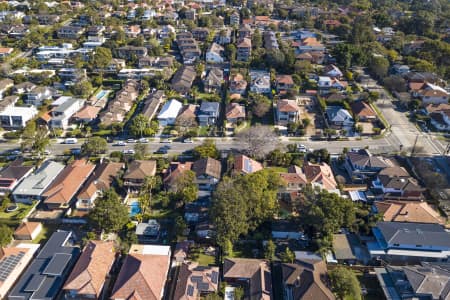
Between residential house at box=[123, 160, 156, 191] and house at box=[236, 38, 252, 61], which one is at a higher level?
house at box=[236, 38, 252, 61]

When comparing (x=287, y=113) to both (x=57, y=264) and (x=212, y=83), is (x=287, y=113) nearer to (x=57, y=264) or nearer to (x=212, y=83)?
(x=212, y=83)

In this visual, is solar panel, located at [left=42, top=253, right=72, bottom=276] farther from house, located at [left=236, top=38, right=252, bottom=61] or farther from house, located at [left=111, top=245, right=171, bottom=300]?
house, located at [left=236, top=38, right=252, bottom=61]

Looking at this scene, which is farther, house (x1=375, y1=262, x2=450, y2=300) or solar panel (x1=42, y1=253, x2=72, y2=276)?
solar panel (x1=42, y1=253, x2=72, y2=276)

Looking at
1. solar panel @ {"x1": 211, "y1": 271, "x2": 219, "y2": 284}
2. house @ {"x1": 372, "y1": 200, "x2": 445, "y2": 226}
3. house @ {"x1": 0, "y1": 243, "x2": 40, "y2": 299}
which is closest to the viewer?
solar panel @ {"x1": 211, "y1": 271, "x2": 219, "y2": 284}

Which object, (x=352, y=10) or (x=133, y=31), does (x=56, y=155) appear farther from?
(x=352, y=10)

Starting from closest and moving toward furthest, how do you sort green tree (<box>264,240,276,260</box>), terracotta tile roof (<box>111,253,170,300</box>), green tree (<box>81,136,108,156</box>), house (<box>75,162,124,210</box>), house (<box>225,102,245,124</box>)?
terracotta tile roof (<box>111,253,170,300</box>)
green tree (<box>264,240,276,260</box>)
house (<box>75,162,124,210</box>)
green tree (<box>81,136,108,156</box>)
house (<box>225,102,245,124</box>)

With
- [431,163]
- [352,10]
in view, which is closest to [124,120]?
[431,163]

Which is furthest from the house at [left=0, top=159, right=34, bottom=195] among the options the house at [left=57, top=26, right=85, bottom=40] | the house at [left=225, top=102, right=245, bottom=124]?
the house at [left=57, top=26, right=85, bottom=40]

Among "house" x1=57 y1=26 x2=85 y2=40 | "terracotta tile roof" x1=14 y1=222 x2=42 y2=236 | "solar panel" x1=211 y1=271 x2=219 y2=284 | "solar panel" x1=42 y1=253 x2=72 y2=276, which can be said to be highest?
"house" x1=57 y1=26 x2=85 y2=40
